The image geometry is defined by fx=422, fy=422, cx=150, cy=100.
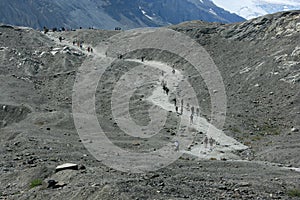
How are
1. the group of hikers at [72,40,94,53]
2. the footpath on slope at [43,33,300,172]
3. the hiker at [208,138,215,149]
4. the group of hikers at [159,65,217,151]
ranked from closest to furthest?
the footpath on slope at [43,33,300,172]
the group of hikers at [159,65,217,151]
the hiker at [208,138,215,149]
the group of hikers at [72,40,94,53]

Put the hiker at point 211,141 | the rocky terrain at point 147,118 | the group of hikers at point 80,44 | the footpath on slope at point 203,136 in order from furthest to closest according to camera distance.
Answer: the group of hikers at point 80,44 → the hiker at point 211,141 → the footpath on slope at point 203,136 → the rocky terrain at point 147,118

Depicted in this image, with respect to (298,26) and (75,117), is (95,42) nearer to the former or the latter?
(298,26)

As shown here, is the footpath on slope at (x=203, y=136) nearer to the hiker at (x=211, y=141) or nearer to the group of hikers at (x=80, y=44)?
the hiker at (x=211, y=141)

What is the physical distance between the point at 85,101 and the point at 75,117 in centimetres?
1342

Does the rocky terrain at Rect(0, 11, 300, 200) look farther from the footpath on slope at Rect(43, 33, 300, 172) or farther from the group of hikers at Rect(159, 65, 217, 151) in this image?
the group of hikers at Rect(159, 65, 217, 151)

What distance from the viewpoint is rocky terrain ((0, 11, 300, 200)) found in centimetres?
2106

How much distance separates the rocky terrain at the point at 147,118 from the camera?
2106 centimetres

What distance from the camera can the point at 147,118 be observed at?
4791cm

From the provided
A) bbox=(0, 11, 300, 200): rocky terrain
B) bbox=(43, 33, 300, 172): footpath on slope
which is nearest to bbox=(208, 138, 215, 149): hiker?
bbox=(43, 33, 300, 172): footpath on slope

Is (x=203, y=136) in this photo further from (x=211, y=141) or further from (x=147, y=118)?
(x=147, y=118)

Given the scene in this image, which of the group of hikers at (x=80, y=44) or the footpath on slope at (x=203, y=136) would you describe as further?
the group of hikers at (x=80, y=44)

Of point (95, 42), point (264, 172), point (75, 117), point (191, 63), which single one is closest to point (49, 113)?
point (75, 117)

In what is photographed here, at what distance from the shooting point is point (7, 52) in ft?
260

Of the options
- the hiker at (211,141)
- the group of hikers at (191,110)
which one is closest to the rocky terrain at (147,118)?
the group of hikers at (191,110)
